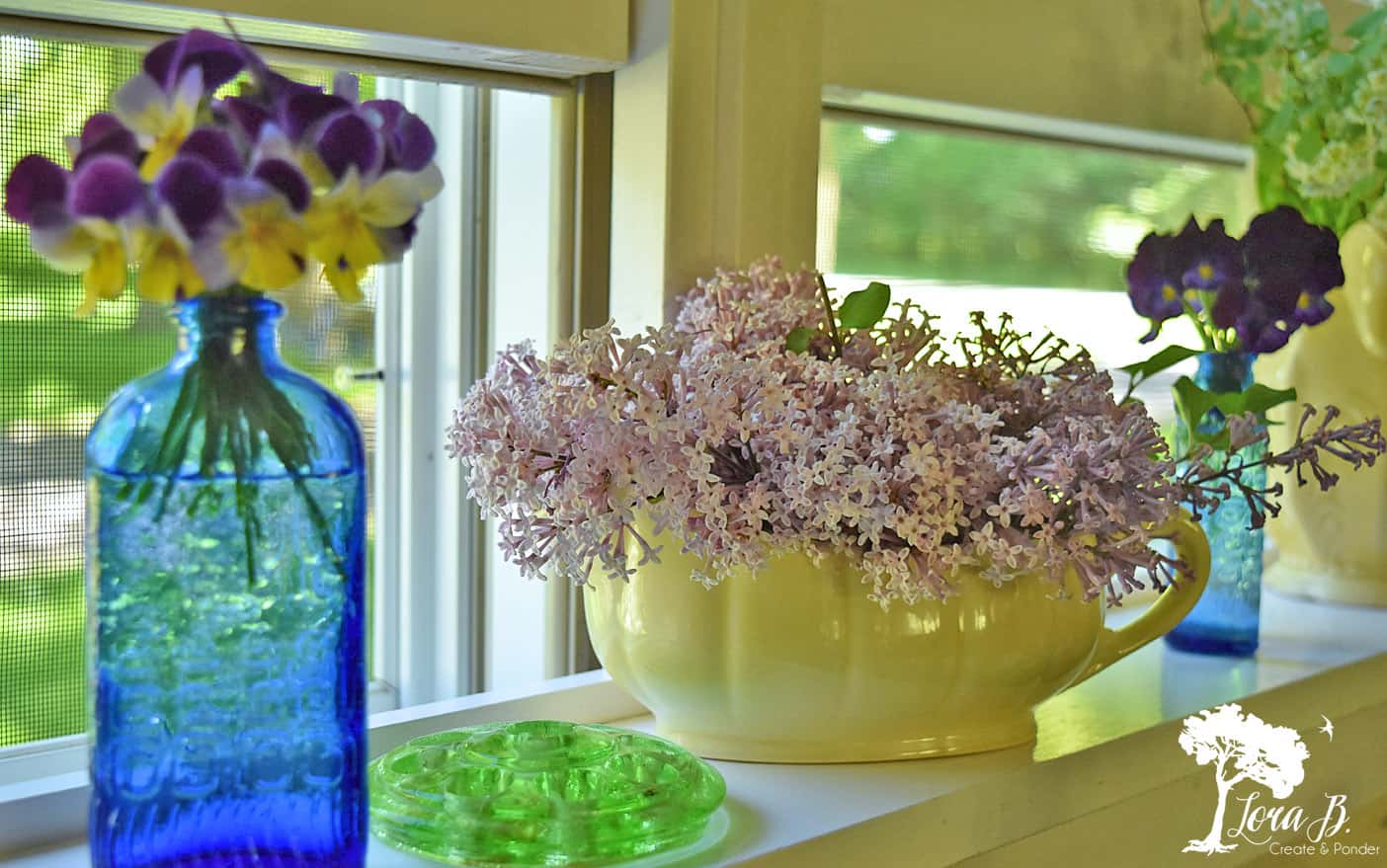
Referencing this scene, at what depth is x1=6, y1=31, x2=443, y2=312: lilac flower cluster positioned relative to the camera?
1.56 feet

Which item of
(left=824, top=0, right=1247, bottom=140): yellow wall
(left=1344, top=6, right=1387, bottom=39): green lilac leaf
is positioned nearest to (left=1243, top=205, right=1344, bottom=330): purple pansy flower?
(left=824, top=0, right=1247, bottom=140): yellow wall

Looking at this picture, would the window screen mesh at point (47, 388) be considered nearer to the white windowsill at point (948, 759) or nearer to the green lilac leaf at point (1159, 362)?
the white windowsill at point (948, 759)

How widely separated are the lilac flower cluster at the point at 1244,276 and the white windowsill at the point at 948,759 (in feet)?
0.83

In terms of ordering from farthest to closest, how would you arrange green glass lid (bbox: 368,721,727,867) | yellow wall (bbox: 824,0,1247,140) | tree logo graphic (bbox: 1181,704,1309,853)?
yellow wall (bbox: 824,0,1247,140) → tree logo graphic (bbox: 1181,704,1309,853) → green glass lid (bbox: 368,721,727,867)

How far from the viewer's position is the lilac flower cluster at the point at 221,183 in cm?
48

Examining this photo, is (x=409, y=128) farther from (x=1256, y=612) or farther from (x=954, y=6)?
(x=1256, y=612)

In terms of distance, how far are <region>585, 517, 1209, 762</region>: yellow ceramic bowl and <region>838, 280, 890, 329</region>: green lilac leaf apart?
15 centimetres

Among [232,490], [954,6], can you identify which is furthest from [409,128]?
[954,6]

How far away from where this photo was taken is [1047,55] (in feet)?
3.84

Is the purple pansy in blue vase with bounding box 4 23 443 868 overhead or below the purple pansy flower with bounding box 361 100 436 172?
below

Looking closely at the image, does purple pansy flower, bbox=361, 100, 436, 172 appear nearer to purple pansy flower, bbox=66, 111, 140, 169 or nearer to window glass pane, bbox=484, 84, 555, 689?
purple pansy flower, bbox=66, 111, 140, 169

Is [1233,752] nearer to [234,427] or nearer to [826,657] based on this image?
[826,657]

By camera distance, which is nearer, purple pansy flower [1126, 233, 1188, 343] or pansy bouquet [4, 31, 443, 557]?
pansy bouquet [4, 31, 443, 557]

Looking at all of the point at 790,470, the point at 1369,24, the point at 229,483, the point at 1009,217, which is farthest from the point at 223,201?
the point at 1369,24
